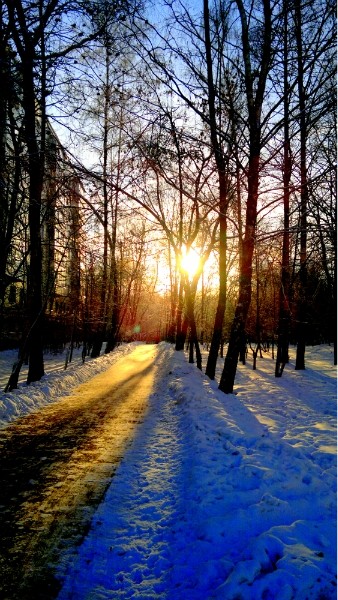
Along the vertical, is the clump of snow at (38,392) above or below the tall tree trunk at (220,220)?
below

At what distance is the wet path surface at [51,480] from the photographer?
10.8 ft

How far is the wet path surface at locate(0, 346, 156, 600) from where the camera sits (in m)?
3.29

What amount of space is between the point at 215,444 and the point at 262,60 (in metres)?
9.05

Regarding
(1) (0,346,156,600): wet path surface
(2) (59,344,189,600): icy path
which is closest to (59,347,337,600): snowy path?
(2) (59,344,189,600): icy path

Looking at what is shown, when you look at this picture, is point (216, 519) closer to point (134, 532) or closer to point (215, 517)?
point (215, 517)

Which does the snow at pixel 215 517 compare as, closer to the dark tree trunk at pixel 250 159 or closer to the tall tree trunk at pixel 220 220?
the dark tree trunk at pixel 250 159

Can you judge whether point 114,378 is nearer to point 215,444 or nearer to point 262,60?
point 215,444

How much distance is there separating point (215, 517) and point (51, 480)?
2435 millimetres

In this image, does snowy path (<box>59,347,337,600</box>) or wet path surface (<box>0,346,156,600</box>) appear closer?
snowy path (<box>59,347,337,600</box>)

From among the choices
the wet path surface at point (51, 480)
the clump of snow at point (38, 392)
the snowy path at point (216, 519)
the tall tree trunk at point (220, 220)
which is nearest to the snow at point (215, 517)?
the snowy path at point (216, 519)

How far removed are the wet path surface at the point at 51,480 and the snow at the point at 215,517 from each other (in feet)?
0.63

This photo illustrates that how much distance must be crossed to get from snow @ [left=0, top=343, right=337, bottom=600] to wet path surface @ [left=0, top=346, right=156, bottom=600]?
0.19 metres

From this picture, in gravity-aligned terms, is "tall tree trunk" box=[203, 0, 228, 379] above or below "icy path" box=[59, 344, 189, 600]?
above

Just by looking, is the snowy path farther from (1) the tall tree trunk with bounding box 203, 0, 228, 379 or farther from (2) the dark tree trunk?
(1) the tall tree trunk with bounding box 203, 0, 228, 379
